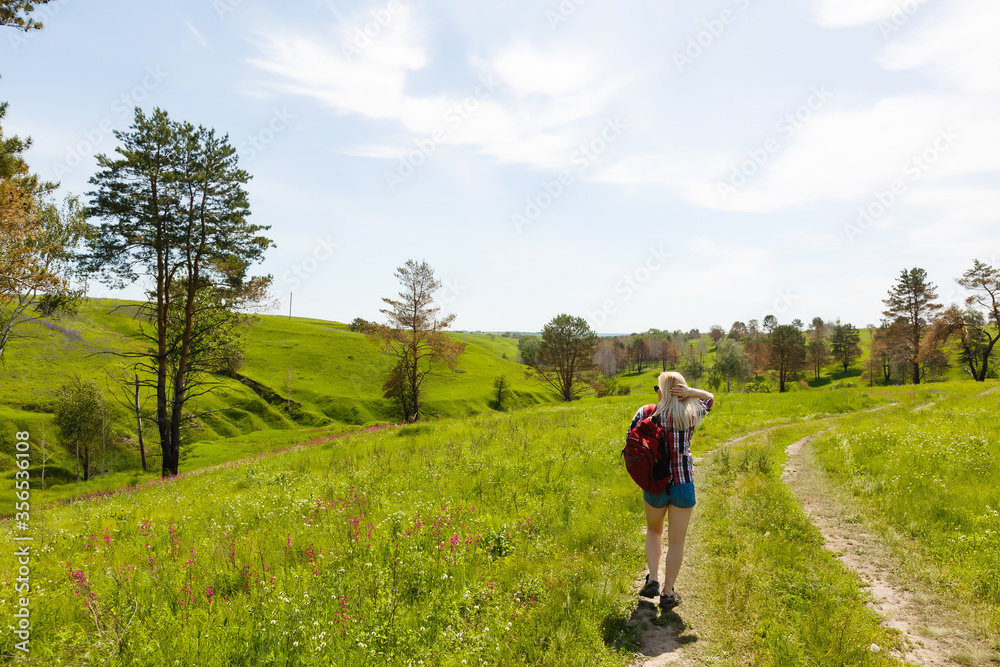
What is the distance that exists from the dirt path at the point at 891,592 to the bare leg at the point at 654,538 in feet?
7.72

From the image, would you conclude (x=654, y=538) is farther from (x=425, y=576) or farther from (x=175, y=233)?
(x=175, y=233)

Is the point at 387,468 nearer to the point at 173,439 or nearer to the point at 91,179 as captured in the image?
the point at 173,439

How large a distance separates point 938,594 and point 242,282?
27222 millimetres

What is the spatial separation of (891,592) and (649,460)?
326 cm

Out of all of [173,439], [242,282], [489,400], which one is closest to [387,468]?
[242,282]

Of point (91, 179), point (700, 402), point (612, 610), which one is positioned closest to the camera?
point (612, 610)

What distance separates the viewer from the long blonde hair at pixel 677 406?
572 cm

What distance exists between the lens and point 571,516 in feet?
26.3

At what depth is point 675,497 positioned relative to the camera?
18.4 ft

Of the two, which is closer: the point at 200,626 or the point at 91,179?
the point at 200,626

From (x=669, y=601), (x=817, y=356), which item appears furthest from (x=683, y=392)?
(x=817, y=356)

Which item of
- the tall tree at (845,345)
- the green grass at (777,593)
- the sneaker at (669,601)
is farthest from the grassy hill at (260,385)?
the tall tree at (845,345)

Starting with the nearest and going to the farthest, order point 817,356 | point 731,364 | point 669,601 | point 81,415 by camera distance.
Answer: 1. point 669,601
2. point 81,415
3. point 731,364
4. point 817,356

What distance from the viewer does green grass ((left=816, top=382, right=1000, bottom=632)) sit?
5.62 m
